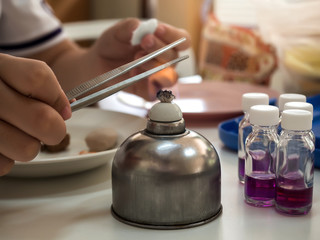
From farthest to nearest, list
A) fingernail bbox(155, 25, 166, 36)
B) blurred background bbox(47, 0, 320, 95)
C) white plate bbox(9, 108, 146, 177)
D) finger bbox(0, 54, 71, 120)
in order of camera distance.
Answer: blurred background bbox(47, 0, 320, 95) < fingernail bbox(155, 25, 166, 36) < white plate bbox(9, 108, 146, 177) < finger bbox(0, 54, 71, 120)

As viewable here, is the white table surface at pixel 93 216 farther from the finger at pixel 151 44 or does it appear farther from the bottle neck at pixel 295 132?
the finger at pixel 151 44

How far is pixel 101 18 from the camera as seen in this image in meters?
2.86

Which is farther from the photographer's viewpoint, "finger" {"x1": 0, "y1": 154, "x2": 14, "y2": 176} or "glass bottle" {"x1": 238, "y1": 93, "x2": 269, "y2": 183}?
"glass bottle" {"x1": 238, "y1": 93, "x2": 269, "y2": 183}

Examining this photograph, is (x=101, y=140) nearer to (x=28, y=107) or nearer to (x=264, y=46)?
(x=28, y=107)

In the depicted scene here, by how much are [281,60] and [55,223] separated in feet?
3.16

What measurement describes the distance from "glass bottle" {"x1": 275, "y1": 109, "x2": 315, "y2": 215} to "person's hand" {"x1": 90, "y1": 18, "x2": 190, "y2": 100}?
12.8 inches

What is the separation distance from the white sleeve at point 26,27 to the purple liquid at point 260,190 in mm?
762

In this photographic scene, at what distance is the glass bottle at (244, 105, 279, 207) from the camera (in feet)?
1.93

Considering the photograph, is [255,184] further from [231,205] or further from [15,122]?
[15,122]

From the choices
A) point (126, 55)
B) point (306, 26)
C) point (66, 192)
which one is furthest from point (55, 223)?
point (306, 26)

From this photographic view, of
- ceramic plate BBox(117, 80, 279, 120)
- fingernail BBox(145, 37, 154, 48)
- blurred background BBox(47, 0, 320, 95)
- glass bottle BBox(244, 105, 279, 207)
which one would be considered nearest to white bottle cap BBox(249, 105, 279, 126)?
glass bottle BBox(244, 105, 279, 207)

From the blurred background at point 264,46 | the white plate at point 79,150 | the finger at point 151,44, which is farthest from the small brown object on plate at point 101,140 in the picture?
the blurred background at point 264,46

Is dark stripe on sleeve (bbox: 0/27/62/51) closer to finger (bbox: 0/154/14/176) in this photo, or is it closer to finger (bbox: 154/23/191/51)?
finger (bbox: 154/23/191/51)

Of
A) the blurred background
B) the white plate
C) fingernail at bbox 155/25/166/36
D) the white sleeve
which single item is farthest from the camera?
the blurred background
